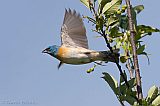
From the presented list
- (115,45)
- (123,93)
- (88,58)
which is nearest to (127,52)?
(115,45)

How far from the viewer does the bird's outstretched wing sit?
5684 mm

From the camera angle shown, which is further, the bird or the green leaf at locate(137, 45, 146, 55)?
the bird

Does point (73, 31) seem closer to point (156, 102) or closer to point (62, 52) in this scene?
point (62, 52)

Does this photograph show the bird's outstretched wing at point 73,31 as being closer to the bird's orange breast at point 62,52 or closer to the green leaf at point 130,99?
the bird's orange breast at point 62,52

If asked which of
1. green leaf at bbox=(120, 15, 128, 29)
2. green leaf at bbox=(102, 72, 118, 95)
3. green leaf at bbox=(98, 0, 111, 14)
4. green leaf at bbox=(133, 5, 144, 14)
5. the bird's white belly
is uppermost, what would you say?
green leaf at bbox=(98, 0, 111, 14)

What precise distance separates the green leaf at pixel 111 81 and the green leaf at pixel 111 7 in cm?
53

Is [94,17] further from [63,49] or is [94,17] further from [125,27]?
[63,49]

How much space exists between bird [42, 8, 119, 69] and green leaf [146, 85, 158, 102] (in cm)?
192

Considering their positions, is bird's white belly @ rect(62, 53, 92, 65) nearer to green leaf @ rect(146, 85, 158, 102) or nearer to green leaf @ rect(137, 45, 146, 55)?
green leaf @ rect(137, 45, 146, 55)

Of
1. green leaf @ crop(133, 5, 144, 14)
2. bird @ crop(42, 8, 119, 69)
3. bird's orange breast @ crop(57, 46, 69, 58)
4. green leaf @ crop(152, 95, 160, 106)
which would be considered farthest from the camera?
bird's orange breast @ crop(57, 46, 69, 58)

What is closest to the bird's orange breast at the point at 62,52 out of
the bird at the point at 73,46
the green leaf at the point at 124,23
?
the bird at the point at 73,46

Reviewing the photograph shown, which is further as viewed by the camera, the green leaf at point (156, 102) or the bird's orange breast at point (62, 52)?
the bird's orange breast at point (62, 52)

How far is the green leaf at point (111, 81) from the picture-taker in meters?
3.42

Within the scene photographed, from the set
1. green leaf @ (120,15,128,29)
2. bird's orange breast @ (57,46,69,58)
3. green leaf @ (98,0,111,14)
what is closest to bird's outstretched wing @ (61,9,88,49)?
bird's orange breast @ (57,46,69,58)
